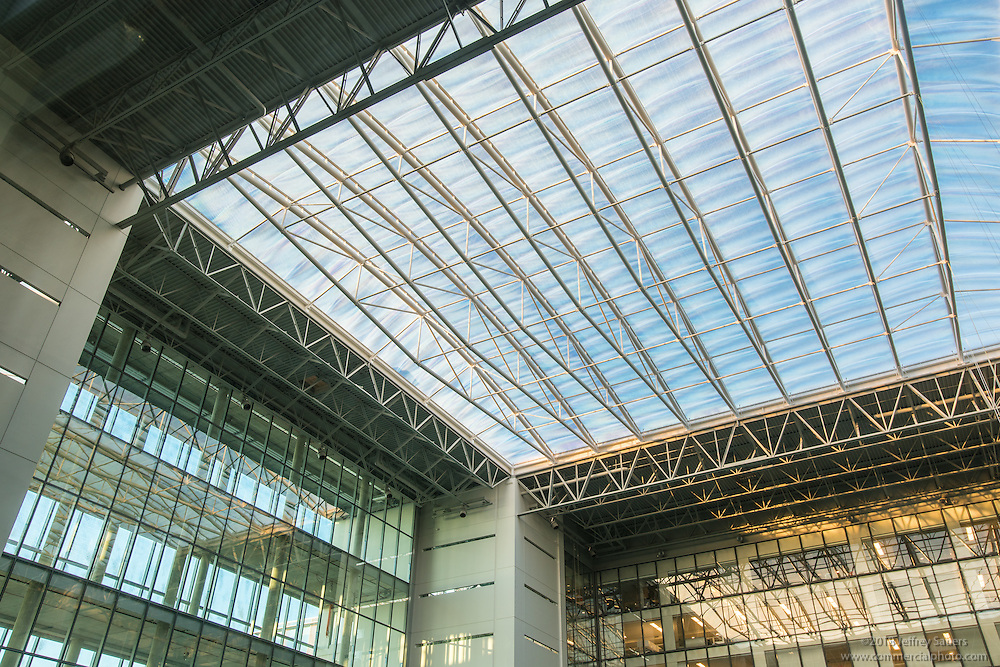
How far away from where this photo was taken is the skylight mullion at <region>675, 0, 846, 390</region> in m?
18.2

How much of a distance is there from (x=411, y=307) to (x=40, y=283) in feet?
39.2

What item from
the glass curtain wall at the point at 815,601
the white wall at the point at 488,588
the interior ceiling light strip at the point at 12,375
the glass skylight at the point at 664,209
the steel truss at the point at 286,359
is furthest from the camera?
the white wall at the point at 488,588

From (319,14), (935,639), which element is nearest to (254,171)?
(319,14)

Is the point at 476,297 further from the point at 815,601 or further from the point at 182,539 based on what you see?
the point at 815,601

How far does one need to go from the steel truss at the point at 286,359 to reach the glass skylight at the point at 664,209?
1.04 metres

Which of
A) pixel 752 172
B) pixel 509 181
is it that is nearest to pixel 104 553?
pixel 509 181

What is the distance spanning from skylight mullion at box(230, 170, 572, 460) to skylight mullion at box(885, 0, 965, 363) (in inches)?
552

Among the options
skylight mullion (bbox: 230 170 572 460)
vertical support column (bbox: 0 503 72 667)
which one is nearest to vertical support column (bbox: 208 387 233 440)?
vertical support column (bbox: 0 503 72 667)

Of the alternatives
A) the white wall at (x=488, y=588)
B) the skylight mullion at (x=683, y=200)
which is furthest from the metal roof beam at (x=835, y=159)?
the white wall at (x=488, y=588)

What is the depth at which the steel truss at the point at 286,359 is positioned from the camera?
2448cm

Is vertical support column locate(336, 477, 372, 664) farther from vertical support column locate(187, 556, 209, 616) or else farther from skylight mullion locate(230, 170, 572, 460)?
skylight mullion locate(230, 170, 572, 460)

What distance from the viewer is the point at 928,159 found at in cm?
2111

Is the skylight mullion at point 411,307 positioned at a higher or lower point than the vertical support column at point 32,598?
higher

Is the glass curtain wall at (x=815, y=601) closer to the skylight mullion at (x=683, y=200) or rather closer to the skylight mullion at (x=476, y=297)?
the skylight mullion at (x=683, y=200)
